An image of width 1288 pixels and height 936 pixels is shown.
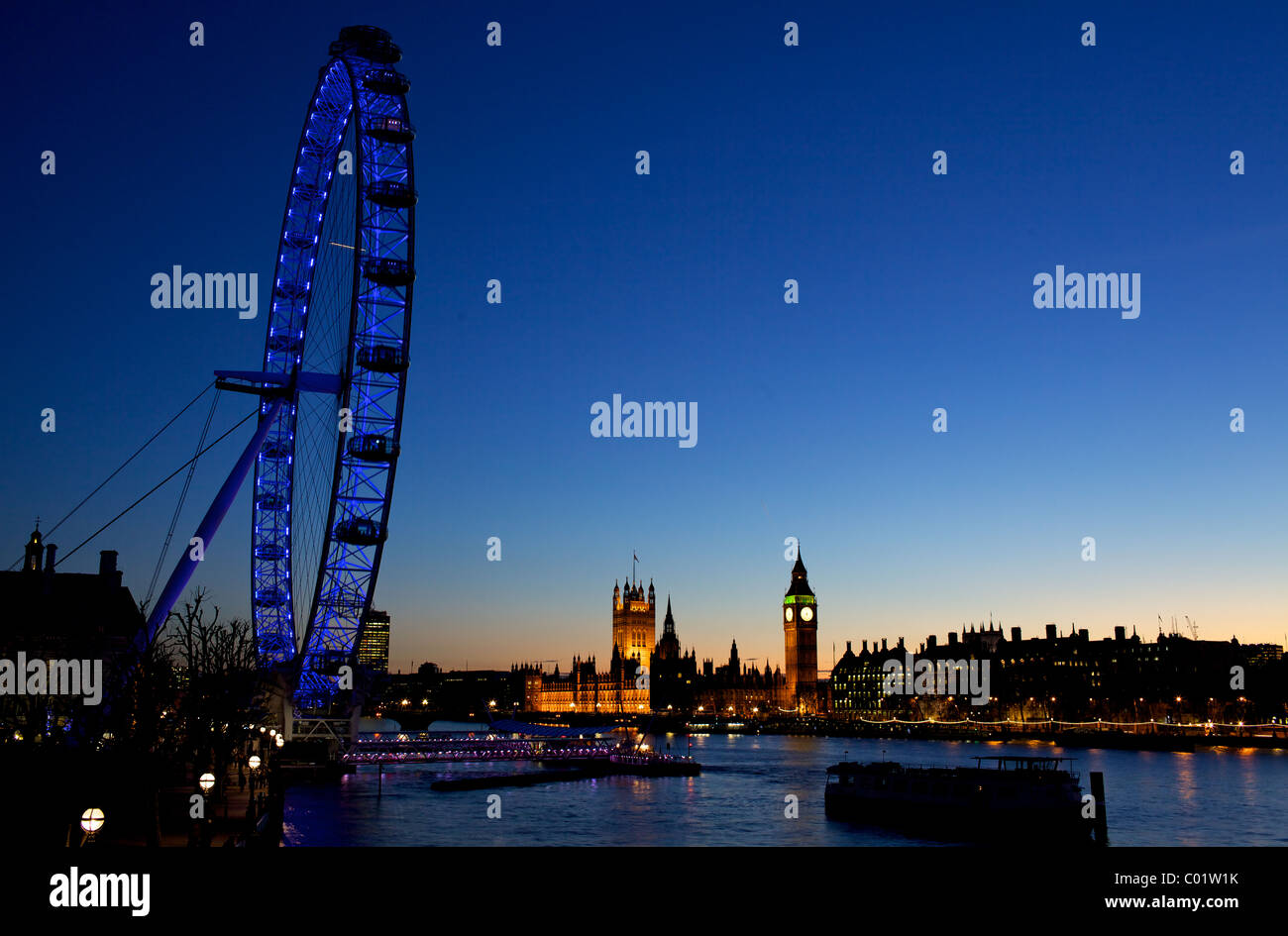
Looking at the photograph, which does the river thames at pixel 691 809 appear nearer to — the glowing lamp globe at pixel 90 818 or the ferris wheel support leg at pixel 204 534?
the ferris wheel support leg at pixel 204 534

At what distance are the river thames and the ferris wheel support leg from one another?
11.6 meters

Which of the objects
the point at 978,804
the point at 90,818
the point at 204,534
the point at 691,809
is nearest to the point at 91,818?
the point at 90,818

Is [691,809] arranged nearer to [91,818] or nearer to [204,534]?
[204,534]

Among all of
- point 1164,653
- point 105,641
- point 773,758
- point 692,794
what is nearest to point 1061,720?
point 1164,653

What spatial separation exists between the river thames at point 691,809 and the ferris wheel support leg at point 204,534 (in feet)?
38.0

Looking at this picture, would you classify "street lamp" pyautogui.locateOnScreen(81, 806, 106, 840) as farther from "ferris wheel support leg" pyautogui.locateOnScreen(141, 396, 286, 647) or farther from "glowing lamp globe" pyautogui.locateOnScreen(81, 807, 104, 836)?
"ferris wheel support leg" pyautogui.locateOnScreen(141, 396, 286, 647)

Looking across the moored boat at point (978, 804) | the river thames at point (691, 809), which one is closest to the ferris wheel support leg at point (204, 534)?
the river thames at point (691, 809)

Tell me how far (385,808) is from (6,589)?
67.0ft

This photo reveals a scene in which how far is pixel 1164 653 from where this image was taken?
7023 inches

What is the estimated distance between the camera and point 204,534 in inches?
1400

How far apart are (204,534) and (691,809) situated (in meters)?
34.6

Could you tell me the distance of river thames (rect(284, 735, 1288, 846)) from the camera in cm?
4794

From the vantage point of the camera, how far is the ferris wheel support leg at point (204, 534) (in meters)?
33.5
